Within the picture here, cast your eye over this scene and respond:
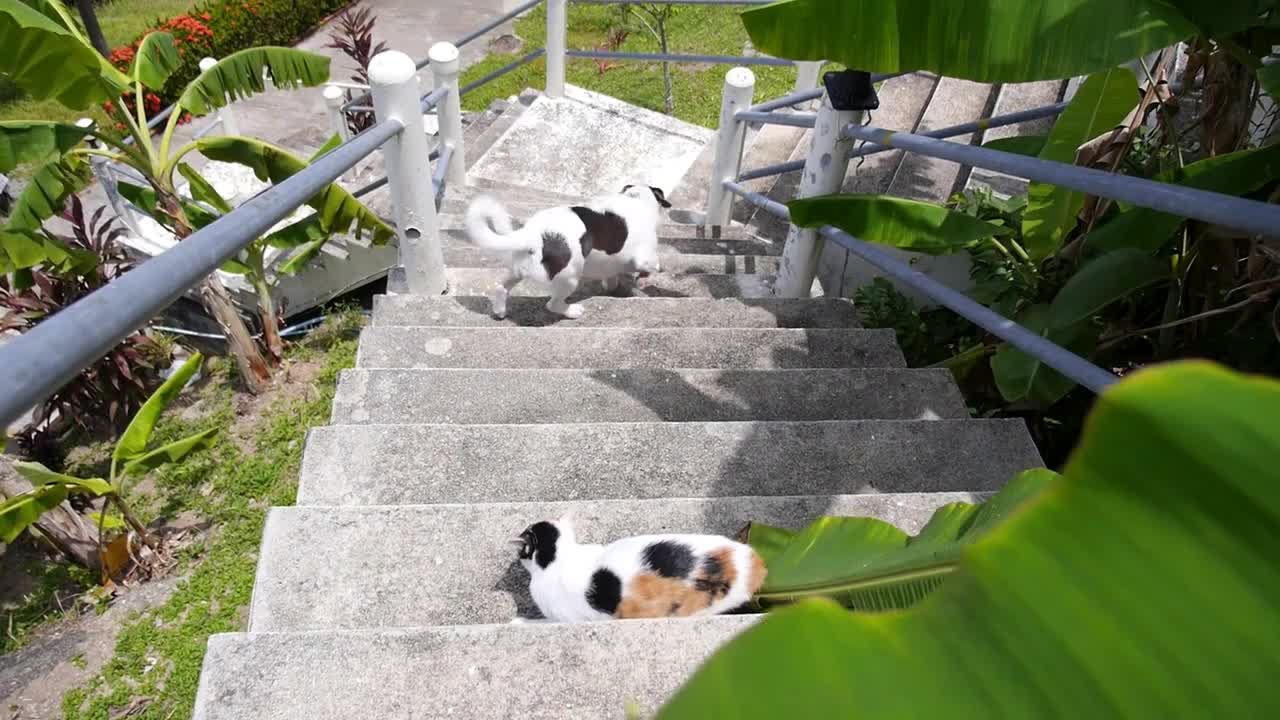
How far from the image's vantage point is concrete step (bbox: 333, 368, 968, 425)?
92.0 inches

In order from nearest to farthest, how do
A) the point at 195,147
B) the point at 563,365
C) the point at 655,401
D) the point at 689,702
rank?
the point at 689,702, the point at 655,401, the point at 563,365, the point at 195,147

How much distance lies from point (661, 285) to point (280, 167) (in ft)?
6.23

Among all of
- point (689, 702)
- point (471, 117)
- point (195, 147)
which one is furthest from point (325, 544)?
point (471, 117)

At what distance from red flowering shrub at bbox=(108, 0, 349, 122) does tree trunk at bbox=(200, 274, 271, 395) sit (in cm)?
614

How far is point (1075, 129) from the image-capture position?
2.06 meters

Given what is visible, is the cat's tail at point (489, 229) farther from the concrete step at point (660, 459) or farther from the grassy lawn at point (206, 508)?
the grassy lawn at point (206, 508)

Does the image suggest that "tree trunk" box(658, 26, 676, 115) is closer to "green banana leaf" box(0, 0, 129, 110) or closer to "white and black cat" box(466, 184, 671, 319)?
"white and black cat" box(466, 184, 671, 319)

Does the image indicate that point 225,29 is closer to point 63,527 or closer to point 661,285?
point 63,527

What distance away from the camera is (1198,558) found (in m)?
0.39

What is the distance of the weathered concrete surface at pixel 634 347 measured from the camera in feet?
8.98

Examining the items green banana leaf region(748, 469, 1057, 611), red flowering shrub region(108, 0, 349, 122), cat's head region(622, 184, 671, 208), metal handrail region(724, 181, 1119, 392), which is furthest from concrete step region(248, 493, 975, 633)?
red flowering shrub region(108, 0, 349, 122)

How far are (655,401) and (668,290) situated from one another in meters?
1.46

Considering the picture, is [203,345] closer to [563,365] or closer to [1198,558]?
[563,365]

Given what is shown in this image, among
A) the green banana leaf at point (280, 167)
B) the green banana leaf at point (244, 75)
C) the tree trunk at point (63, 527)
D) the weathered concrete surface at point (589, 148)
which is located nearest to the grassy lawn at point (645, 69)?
the weathered concrete surface at point (589, 148)
